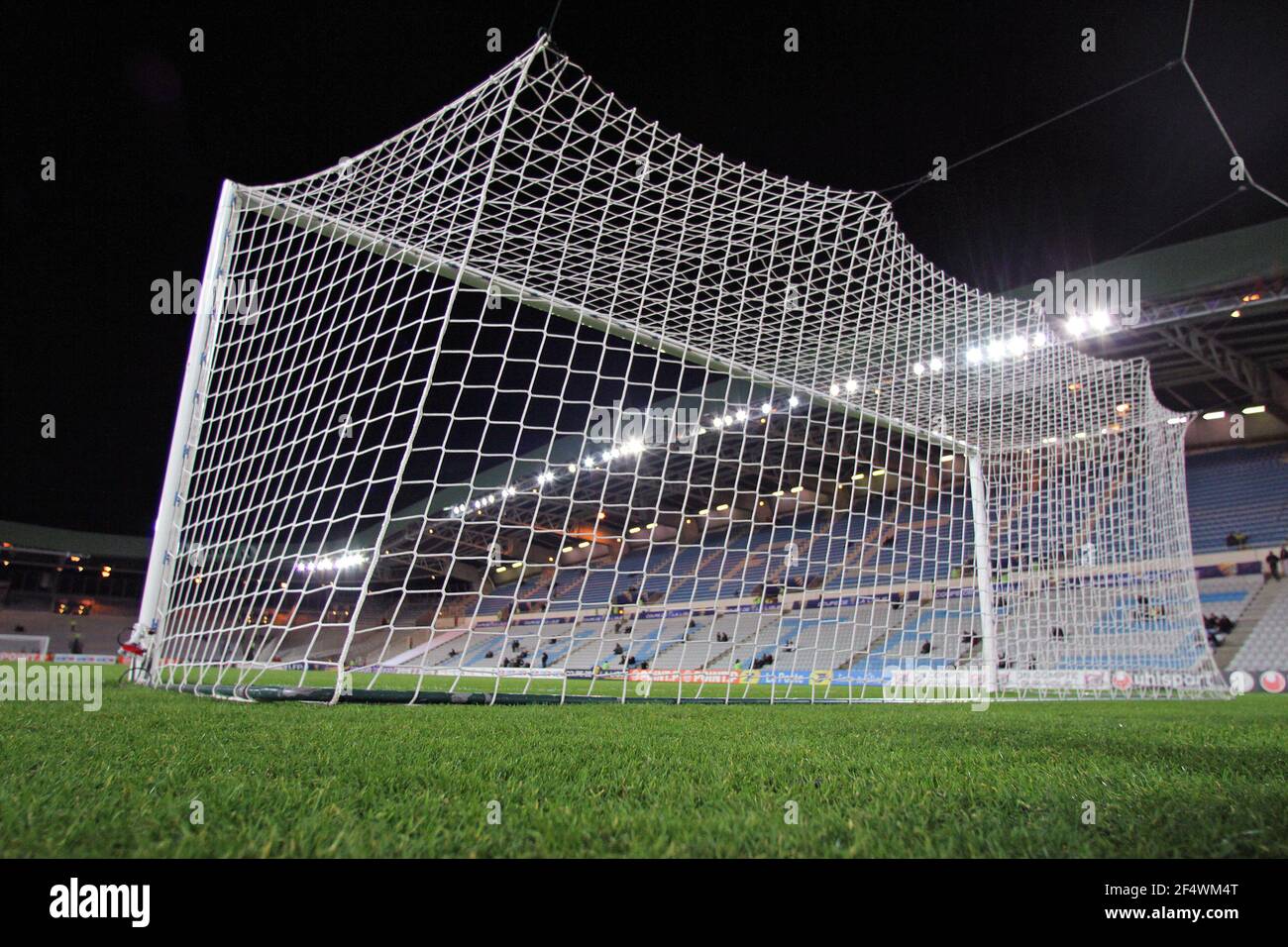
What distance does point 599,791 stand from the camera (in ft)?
5.28

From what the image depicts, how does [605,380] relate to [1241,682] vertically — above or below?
above

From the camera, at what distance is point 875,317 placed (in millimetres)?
6812

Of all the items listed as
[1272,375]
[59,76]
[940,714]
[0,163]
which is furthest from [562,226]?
[1272,375]

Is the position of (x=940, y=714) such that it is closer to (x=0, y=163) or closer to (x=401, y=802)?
(x=401, y=802)

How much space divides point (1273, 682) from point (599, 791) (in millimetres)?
18572

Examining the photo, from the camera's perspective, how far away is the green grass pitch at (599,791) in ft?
3.66

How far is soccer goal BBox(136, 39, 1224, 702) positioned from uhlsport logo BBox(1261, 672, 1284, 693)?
439 centimetres

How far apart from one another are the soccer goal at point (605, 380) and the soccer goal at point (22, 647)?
13.4 meters
